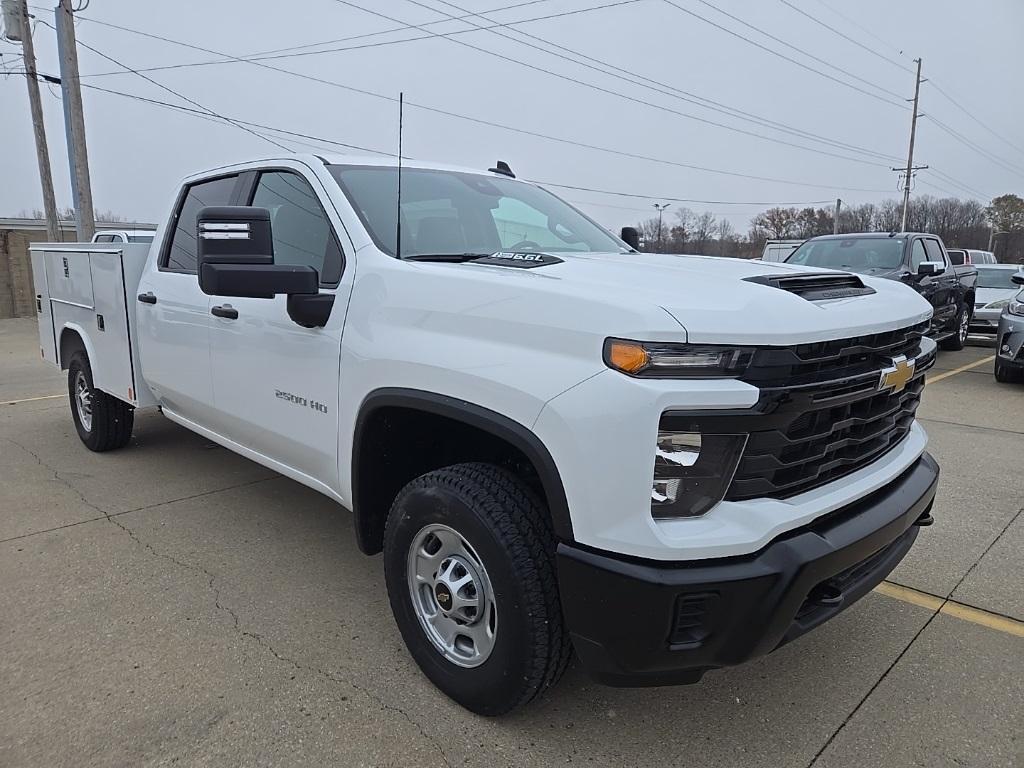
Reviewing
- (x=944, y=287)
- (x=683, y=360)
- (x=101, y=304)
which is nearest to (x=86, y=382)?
(x=101, y=304)

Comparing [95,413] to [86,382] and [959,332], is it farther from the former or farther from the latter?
[959,332]

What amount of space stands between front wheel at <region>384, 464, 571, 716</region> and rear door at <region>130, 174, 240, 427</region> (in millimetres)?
1884

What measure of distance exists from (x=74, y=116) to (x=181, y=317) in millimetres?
12444

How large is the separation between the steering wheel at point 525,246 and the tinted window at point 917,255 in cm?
832

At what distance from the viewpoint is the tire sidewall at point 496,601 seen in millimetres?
2139

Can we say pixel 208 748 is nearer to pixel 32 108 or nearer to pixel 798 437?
pixel 798 437

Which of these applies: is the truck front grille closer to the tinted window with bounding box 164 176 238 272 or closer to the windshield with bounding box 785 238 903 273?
the tinted window with bounding box 164 176 238 272

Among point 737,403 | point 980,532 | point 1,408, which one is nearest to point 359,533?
point 737,403

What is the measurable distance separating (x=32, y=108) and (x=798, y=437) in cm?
1974

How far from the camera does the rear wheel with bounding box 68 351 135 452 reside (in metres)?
5.30

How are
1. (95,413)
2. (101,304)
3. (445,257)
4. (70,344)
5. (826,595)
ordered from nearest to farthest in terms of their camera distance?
(826,595) < (445,257) < (101,304) < (95,413) < (70,344)

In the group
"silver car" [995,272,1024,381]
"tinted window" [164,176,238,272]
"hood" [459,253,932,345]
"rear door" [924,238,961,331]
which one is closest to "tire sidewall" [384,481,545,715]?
"hood" [459,253,932,345]

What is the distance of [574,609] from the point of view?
2008mm

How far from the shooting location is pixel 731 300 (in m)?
1.99
